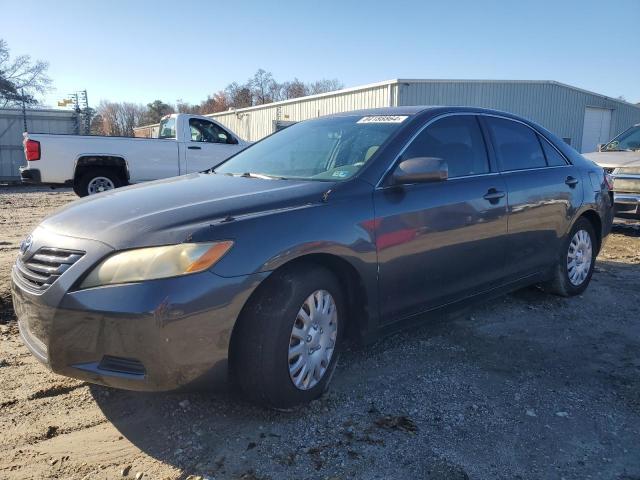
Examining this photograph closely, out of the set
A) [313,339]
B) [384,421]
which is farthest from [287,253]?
[384,421]

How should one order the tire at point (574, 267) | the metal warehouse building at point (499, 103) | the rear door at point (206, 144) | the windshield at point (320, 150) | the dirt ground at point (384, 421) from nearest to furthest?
1. the dirt ground at point (384, 421)
2. the windshield at point (320, 150)
3. the tire at point (574, 267)
4. the rear door at point (206, 144)
5. the metal warehouse building at point (499, 103)

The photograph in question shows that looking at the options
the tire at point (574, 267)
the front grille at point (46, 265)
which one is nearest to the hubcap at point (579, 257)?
the tire at point (574, 267)

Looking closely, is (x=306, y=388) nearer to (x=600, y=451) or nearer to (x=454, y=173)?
(x=600, y=451)

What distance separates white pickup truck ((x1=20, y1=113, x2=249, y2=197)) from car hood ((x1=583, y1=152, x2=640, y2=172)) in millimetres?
7099

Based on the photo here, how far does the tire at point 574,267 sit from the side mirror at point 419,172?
2215 millimetres

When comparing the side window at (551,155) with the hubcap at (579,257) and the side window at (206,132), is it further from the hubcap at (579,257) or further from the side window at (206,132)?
the side window at (206,132)

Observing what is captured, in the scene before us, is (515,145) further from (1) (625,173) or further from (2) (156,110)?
(2) (156,110)

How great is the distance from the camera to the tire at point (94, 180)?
33.9 ft

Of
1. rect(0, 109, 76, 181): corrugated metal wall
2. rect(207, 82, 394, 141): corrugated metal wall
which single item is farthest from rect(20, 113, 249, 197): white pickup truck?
rect(0, 109, 76, 181): corrugated metal wall

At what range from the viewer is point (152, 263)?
96.7 inches

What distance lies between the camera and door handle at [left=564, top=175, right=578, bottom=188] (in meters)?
4.86

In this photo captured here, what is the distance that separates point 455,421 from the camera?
2.91 meters

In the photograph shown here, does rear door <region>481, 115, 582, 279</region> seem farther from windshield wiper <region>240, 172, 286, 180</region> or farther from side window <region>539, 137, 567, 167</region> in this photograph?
windshield wiper <region>240, 172, 286, 180</region>

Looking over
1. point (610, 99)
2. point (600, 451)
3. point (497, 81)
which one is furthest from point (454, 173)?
point (610, 99)
